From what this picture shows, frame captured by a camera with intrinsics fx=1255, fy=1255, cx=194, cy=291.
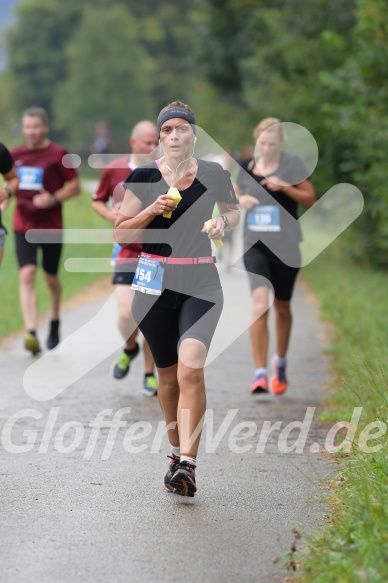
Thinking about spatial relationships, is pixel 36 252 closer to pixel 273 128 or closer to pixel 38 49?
pixel 273 128

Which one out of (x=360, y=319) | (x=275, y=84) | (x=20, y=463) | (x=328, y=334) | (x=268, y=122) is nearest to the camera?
(x=20, y=463)

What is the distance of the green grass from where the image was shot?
1550 centimetres

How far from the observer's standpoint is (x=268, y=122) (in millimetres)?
10188

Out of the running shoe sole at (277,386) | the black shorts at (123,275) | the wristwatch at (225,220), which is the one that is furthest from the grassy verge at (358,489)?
the black shorts at (123,275)

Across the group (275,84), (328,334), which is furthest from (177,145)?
(275,84)

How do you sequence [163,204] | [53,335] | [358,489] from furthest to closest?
[53,335] < [163,204] < [358,489]

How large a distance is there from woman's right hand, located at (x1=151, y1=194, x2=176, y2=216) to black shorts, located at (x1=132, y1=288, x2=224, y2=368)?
0.50 metres

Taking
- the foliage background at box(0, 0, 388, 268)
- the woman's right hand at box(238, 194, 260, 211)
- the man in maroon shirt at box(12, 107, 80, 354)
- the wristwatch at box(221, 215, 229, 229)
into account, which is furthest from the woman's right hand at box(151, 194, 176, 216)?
the foliage background at box(0, 0, 388, 268)

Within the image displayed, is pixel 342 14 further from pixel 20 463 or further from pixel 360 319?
pixel 20 463

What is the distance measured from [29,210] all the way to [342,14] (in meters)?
12.0

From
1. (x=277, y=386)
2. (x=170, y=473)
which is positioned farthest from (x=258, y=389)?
(x=170, y=473)

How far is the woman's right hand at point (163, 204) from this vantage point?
636 cm

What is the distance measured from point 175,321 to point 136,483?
916 mm

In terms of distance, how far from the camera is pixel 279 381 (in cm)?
1033
